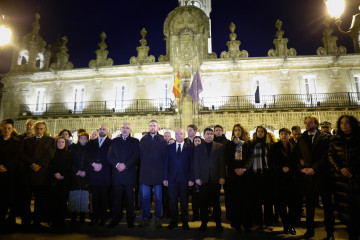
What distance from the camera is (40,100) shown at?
17969mm

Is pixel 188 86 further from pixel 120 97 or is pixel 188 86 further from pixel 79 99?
pixel 79 99

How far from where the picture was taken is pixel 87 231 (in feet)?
12.3

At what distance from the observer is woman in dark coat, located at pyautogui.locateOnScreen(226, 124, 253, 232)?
3.82 meters

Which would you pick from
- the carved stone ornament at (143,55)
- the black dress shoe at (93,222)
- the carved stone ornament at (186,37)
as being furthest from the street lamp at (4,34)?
the carved stone ornament at (143,55)

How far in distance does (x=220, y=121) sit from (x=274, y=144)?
32.8 ft

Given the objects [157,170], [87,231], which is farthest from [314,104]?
[87,231]

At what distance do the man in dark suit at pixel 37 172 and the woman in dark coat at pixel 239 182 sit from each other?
352 cm

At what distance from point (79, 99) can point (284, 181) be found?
17323 mm

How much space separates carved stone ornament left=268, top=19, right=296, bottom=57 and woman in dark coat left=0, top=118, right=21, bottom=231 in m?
16.9

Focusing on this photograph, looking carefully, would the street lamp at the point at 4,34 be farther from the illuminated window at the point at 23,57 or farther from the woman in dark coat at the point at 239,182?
the illuminated window at the point at 23,57

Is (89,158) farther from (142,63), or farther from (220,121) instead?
(142,63)

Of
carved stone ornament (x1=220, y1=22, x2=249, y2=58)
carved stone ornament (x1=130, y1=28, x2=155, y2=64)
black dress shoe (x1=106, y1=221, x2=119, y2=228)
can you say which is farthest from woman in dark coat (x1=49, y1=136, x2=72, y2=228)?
carved stone ornament (x1=220, y1=22, x2=249, y2=58)

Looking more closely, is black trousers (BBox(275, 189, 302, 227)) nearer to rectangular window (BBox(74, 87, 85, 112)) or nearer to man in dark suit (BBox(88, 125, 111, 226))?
man in dark suit (BBox(88, 125, 111, 226))

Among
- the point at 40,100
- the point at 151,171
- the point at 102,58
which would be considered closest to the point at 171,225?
the point at 151,171
